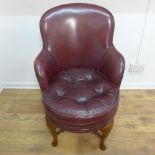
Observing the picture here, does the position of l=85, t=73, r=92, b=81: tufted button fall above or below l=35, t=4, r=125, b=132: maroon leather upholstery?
below

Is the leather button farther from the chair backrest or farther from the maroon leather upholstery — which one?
the chair backrest

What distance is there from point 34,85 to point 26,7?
84cm

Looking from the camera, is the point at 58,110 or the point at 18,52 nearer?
→ the point at 58,110

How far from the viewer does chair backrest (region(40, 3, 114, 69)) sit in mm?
1391

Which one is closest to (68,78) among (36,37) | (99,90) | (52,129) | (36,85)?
(99,90)

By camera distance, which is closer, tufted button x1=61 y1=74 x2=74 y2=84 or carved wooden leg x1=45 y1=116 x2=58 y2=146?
carved wooden leg x1=45 y1=116 x2=58 y2=146

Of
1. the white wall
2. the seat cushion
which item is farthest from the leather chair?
the white wall

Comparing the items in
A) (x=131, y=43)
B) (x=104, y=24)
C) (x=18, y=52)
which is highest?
(x=104, y=24)

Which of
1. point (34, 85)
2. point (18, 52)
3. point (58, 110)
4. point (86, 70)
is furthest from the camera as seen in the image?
point (34, 85)

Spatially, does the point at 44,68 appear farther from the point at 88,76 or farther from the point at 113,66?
the point at 113,66

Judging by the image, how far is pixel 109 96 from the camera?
1.22 m

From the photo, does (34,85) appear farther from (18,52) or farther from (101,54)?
(101,54)

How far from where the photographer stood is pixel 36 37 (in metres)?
1.82

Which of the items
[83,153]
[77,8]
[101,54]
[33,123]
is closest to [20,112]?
[33,123]
